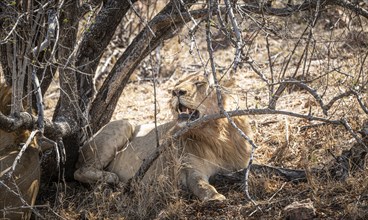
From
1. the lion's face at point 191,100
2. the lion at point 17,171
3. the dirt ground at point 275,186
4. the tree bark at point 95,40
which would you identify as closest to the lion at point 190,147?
the lion's face at point 191,100

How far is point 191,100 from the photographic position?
6547 mm

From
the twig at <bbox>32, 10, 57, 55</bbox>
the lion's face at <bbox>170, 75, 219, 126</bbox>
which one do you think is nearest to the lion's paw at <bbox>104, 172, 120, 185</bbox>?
the lion's face at <bbox>170, 75, 219, 126</bbox>

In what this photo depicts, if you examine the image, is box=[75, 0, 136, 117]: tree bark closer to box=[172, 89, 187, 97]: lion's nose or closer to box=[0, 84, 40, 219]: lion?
box=[0, 84, 40, 219]: lion

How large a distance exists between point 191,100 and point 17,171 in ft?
5.55

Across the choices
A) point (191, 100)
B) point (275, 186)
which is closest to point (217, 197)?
point (275, 186)

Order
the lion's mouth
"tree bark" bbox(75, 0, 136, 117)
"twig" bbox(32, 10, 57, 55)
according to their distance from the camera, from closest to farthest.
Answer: "twig" bbox(32, 10, 57, 55) → the lion's mouth → "tree bark" bbox(75, 0, 136, 117)

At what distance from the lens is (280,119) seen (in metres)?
Result: 7.99

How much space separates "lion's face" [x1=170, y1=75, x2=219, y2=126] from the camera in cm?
651

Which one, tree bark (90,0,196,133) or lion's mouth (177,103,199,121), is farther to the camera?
tree bark (90,0,196,133)

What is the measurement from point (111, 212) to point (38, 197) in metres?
1.04

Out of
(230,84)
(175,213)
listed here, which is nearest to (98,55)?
(230,84)

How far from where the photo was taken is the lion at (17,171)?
596 centimetres

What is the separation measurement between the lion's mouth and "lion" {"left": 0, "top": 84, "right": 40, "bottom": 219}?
1335 mm

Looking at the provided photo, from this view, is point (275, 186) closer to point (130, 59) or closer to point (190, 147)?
point (190, 147)
